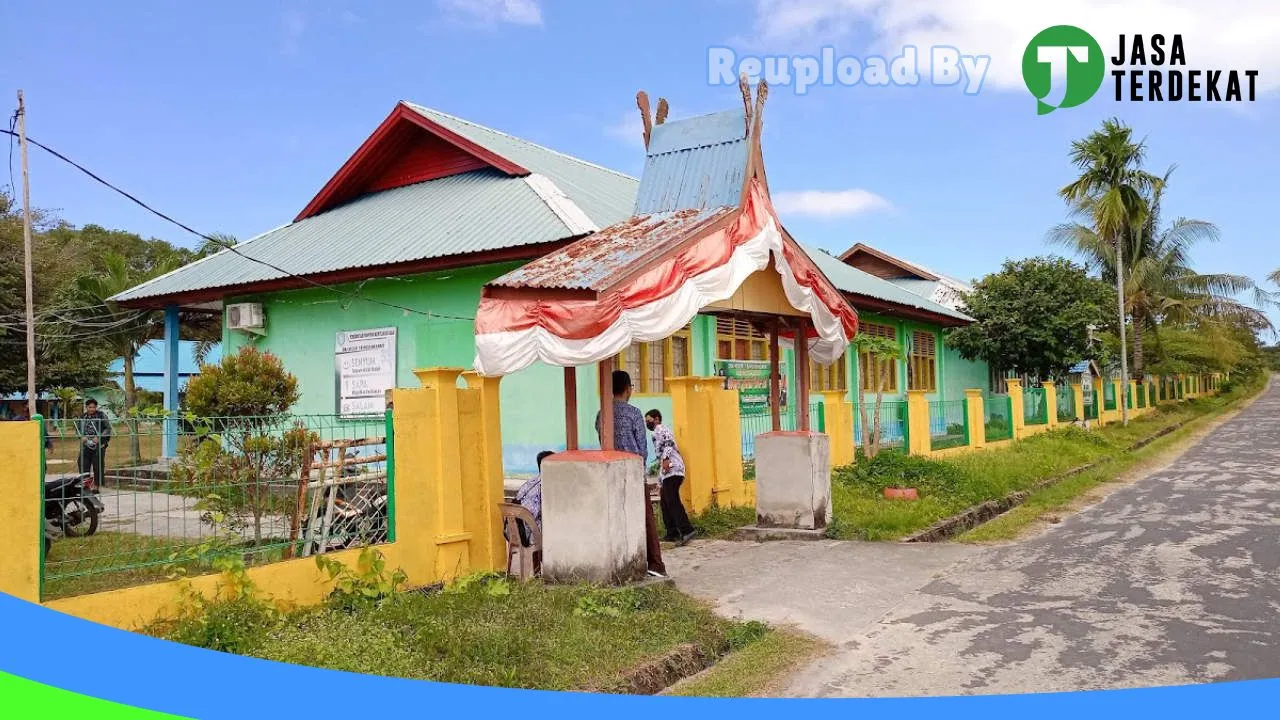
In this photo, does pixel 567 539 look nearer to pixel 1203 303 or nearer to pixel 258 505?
pixel 258 505

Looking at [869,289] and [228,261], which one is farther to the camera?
[869,289]

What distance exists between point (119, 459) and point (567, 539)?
9.57 feet

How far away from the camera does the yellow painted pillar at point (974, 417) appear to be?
1823 cm

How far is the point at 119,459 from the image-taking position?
5.98 metres

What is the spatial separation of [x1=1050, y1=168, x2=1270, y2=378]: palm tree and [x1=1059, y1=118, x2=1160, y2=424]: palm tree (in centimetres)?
33

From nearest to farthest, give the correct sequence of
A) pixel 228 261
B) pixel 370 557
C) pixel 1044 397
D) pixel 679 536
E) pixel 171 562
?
pixel 171 562, pixel 370 557, pixel 679 536, pixel 228 261, pixel 1044 397

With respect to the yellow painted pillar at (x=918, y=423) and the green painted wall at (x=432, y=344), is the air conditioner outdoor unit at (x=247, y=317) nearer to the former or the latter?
the green painted wall at (x=432, y=344)

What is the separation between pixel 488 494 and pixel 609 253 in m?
2.09

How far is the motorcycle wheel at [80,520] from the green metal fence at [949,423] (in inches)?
529

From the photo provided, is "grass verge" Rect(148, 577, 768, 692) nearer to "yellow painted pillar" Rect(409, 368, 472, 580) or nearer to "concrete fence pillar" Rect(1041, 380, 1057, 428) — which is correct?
"yellow painted pillar" Rect(409, 368, 472, 580)

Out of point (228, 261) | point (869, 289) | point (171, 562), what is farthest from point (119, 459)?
point (869, 289)

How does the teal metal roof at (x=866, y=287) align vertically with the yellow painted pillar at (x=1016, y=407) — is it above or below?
above

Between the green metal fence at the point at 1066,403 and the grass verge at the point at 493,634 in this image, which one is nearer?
the grass verge at the point at 493,634

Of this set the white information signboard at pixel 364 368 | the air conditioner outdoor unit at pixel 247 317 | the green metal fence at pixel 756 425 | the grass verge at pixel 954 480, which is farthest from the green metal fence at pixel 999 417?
the air conditioner outdoor unit at pixel 247 317
